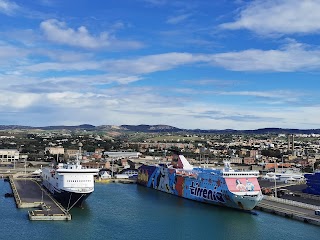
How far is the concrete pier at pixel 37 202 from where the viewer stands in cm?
2566

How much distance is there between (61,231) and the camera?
23.3 meters

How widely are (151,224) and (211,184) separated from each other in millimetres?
8282

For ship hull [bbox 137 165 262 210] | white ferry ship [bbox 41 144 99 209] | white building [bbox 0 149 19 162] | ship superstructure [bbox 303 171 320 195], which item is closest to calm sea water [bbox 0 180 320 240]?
ship hull [bbox 137 165 262 210]

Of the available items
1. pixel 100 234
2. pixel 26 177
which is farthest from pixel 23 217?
pixel 26 177

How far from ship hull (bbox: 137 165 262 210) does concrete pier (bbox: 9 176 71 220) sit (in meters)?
10.4

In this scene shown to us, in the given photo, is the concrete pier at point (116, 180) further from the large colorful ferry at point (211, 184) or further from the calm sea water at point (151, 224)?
the calm sea water at point (151, 224)

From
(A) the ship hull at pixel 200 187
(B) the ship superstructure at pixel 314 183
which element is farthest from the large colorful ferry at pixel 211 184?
(B) the ship superstructure at pixel 314 183

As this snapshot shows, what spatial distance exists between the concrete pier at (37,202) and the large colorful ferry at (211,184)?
1046 cm

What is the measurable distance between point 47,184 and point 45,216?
40.4 ft

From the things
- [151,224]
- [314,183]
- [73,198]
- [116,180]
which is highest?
[314,183]

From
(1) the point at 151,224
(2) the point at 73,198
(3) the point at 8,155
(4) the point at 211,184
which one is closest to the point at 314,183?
(4) the point at 211,184

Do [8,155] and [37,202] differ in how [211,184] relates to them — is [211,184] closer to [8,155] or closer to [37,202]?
[37,202]

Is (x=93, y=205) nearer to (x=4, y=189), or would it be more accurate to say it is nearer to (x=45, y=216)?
(x=45, y=216)

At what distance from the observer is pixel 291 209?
2936cm
